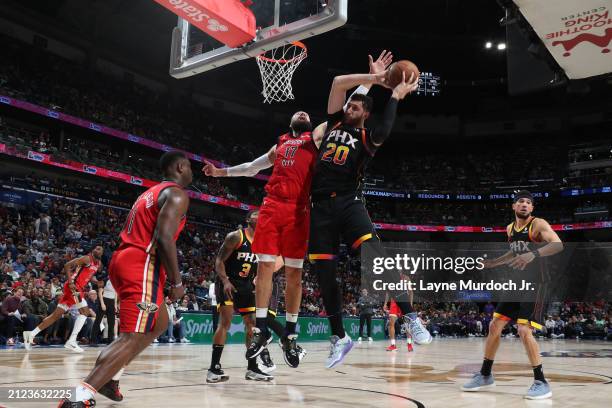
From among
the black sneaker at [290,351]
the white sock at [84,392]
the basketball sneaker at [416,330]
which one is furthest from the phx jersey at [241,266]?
the white sock at [84,392]

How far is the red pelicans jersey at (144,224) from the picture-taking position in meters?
4.12

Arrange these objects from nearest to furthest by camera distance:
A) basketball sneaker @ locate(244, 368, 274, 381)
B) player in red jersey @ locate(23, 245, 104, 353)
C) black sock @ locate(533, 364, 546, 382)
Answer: black sock @ locate(533, 364, 546, 382) < basketball sneaker @ locate(244, 368, 274, 381) < player in red jersey @ locate(23, 245, 104, 353)

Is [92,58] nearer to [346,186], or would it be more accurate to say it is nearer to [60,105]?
[60,105]

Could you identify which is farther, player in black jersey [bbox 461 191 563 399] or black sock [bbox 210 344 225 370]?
black sock [bbox 210 344 225 370]

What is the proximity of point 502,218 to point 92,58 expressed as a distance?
89.2 ft

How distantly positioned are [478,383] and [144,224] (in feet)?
12.7

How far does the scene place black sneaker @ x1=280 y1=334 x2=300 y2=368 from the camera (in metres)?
4.96

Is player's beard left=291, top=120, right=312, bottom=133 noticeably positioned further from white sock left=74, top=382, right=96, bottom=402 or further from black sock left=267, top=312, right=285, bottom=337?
white sock left=74, top=382, right=96, bottom=402

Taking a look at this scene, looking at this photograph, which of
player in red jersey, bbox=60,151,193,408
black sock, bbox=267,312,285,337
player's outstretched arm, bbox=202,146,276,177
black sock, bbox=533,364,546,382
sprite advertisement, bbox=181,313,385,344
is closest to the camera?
player in red jersey, bbox=60,151,193,408

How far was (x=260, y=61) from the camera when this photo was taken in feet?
38.2

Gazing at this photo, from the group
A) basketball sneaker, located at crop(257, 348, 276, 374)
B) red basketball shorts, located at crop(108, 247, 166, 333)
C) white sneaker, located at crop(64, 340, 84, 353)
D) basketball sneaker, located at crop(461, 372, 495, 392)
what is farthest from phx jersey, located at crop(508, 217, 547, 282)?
white sneaker, located at crop(64, 340, 84, 353)

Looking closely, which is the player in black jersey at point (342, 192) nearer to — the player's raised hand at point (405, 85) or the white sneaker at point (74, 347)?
the player's raised hand at point (405, 85)

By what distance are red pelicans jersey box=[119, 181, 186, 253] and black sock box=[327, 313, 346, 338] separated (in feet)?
5.26

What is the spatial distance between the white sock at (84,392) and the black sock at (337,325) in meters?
2.06
